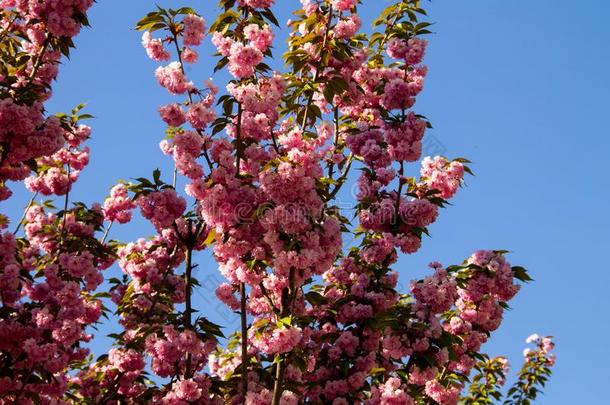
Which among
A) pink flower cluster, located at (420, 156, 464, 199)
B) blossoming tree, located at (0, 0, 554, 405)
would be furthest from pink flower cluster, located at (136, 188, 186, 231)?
pink flower cluster, located at (420, 156, 464, 199)

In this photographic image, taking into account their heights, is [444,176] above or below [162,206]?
above

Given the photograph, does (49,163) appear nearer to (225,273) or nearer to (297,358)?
(225,273)

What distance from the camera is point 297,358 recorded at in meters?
6.11

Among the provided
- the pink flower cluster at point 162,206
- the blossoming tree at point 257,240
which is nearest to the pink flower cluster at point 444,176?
the blossoming tree at point 257,240

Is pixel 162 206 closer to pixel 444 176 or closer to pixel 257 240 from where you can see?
pixel 257 240

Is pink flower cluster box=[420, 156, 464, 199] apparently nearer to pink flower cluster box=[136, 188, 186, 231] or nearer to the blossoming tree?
the blossoming tree

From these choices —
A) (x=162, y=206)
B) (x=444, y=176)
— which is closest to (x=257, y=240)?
(x=162, y=206)

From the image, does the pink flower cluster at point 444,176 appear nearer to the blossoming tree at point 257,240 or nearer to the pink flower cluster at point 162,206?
the blossoming tree at point 257,240

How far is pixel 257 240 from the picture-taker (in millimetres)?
6383

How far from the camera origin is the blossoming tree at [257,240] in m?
6.28

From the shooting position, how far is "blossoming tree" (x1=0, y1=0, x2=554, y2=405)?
6281 millimetres

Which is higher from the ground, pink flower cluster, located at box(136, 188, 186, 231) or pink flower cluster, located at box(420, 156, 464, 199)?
pink flower cluster, located at box(420, 156, 464, 199)

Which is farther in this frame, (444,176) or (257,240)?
(444,176)

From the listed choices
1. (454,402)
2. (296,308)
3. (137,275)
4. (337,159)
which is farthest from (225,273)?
(454,402)
